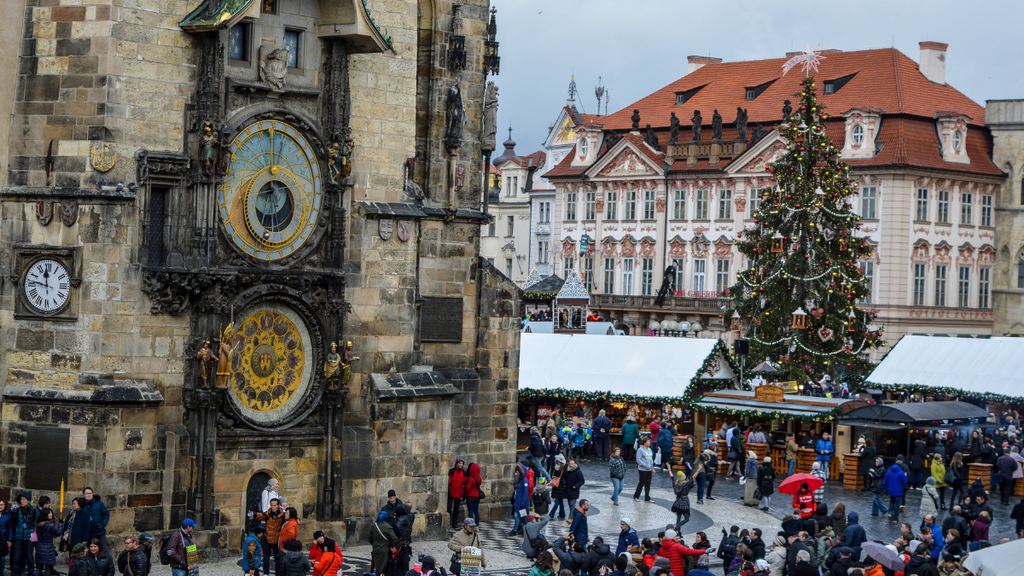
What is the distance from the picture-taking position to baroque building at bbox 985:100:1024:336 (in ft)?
236

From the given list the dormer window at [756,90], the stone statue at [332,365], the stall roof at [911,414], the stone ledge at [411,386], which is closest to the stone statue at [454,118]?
the stone ledge at [411,386]

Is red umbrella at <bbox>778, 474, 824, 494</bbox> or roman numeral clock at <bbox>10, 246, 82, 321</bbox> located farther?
red umbrella at <bbox>778, 474, 824, 494</bbox>

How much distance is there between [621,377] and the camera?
41.1 metres

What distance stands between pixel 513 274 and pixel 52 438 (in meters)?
76.7

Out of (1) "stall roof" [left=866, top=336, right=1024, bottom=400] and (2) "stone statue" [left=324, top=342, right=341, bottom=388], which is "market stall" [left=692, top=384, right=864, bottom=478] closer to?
(1) "stall roof" [left=866, top=336, right=1024, bottom=400]

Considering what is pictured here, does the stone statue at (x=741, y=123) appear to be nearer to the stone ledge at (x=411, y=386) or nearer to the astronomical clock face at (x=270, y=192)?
the stone ledge at (x=411, y=386)

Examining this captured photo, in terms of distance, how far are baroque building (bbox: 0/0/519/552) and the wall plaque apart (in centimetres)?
3

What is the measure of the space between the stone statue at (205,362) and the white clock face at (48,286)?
2.20 m

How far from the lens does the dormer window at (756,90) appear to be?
77.4 meters

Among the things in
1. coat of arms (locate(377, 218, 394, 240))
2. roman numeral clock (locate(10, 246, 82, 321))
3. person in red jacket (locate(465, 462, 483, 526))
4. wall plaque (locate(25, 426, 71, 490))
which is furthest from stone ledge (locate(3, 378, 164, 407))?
person in red jacket (locate(465, 462, 483, 526))

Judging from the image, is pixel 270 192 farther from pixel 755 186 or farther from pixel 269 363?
pixel 755 186

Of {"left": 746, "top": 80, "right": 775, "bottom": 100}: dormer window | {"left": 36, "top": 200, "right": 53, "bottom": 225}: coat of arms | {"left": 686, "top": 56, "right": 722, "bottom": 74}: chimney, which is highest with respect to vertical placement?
{"left": 686, "top": 56, "right": 722, "bottom": 74}: chimney

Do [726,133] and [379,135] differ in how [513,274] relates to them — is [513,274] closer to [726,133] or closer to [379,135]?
[726,133]

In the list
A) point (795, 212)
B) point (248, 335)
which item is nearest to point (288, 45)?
point (248, 335)
